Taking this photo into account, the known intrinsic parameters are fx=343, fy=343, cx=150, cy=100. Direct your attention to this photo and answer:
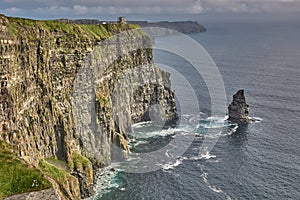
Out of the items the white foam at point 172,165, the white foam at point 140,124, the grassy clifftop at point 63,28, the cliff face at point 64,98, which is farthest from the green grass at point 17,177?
the white foam at point 140,124

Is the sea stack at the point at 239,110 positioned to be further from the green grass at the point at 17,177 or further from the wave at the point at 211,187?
the green grass at the point at 17,177

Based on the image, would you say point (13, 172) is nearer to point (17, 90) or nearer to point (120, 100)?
point (17, 90)

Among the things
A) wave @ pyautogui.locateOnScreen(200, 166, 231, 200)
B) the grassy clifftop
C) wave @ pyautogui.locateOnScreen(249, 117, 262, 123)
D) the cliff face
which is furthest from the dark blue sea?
the grassy clifftop

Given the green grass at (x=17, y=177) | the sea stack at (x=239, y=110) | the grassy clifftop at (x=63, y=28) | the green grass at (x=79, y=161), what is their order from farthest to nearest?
the sea stack at (x=239, y=110)
the green grass at (x=79, y=161)
the grassy clifftop at (x=63, y=28)
the green grass at (x=17, y=177)

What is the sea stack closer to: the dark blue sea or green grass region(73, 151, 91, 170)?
the dark blue sea

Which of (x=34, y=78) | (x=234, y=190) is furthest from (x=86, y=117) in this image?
(x=234, y=190)

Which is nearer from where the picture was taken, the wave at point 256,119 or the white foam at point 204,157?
the white foam at point 204,157
